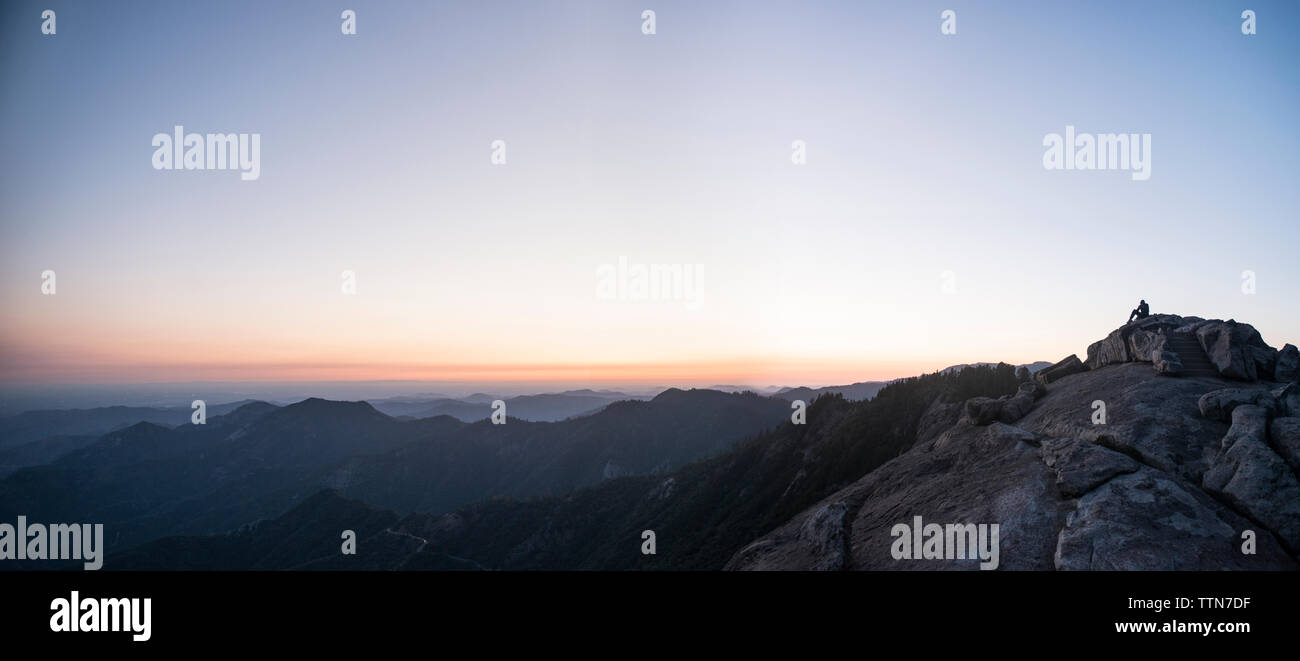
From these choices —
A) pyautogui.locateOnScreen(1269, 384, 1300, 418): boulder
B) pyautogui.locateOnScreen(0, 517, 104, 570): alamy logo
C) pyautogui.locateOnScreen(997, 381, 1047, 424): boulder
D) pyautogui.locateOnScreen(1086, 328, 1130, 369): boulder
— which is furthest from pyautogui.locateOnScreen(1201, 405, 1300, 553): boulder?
pyautogui.locateOnScreen(0, 517, 104, 570): alamy logo

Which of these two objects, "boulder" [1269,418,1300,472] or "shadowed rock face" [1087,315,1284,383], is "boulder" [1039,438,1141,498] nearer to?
"boulder" [1269,418,1300,472]

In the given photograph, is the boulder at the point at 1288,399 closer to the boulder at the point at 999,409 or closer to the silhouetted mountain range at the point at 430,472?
the boulder at the point at 999,409

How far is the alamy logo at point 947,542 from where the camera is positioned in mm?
A: 12328

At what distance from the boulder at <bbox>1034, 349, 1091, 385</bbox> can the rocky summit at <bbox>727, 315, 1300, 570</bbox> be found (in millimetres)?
196

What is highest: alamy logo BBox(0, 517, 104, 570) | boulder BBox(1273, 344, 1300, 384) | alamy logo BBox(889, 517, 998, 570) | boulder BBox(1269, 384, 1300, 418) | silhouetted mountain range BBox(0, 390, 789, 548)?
boulder BBox(1273, 344, 1300, 384)

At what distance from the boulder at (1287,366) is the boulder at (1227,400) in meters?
3.20

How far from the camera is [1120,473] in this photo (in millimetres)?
13102

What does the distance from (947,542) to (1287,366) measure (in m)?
15.8

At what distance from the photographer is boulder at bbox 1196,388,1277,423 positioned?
1508 centimetres

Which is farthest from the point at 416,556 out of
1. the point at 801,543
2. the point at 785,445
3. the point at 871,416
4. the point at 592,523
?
the point at 801,543
